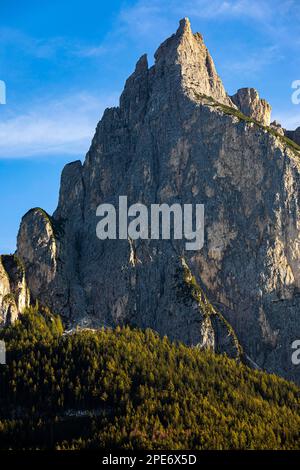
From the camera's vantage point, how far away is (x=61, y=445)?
189500mm

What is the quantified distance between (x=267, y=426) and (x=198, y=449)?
1996 cm

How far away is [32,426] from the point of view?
199875 millimetres

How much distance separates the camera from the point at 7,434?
643 ft

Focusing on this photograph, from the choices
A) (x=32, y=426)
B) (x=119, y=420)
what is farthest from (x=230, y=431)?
(x=32, y=426)
